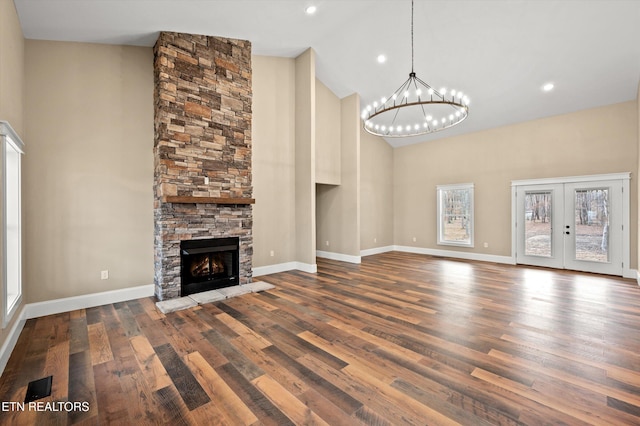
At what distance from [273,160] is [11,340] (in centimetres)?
445

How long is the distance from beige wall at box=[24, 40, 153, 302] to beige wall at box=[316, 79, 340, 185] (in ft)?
12.0

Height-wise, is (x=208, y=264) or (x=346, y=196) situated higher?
(x=346, y=196)

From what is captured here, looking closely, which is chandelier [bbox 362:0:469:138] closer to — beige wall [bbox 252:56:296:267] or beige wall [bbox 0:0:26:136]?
beige wall [bbox 252:56:296:267]

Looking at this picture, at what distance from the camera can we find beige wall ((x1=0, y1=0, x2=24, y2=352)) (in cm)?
270

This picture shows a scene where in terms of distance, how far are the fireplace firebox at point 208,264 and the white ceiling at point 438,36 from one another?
10.2 feet

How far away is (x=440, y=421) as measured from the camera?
179 centimetres

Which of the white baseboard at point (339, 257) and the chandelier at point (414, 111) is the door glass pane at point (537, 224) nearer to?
the chandelier at point (414, 111)

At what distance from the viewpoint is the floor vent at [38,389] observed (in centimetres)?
209

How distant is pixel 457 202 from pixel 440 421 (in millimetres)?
7205

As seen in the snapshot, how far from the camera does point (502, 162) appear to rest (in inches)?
287

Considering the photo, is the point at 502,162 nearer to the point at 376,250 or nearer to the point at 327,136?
the point at 376,250

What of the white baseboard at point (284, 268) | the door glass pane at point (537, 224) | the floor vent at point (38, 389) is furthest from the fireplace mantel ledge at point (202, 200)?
the door glass pane at point (537, 224)

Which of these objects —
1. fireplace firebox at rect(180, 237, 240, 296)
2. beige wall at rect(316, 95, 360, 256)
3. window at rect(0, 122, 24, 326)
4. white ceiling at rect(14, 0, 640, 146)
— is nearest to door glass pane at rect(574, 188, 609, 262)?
white ceiling at rect(14, 0, 640, 146)

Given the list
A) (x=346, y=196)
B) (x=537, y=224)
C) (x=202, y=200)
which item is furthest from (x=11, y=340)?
(x=537, y=224)
